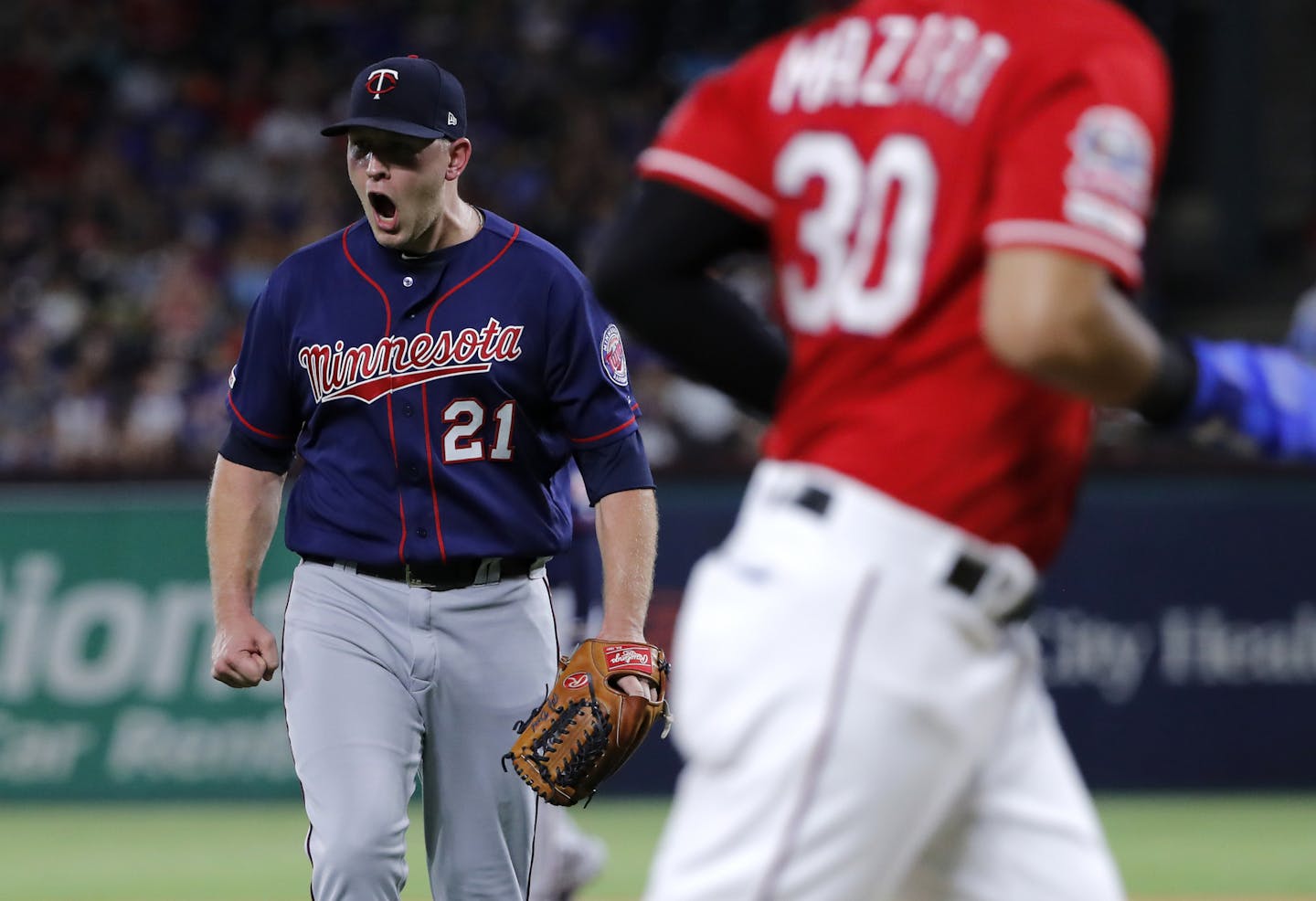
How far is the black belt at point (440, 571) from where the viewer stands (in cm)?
414

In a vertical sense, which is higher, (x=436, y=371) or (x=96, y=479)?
(x=436, y=371)

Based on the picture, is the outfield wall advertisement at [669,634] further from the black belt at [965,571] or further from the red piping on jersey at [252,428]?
the black belt at [965,571]

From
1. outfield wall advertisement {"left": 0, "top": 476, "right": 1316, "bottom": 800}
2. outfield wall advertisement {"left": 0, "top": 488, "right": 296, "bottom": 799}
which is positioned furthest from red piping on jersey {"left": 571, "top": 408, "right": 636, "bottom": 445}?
outfield wall advertisement {"left": 0, "top": 488, "right": 296, "bottom": 799}

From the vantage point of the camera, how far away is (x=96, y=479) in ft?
33.0

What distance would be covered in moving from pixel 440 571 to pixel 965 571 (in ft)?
6.73

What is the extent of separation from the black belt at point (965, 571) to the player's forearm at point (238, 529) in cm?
219

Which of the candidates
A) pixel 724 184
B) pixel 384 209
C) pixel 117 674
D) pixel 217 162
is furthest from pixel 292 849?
pixel 217 162

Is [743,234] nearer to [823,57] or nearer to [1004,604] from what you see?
[823,57]

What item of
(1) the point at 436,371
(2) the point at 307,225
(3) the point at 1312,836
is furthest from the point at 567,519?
A: (2) the point at 307,225

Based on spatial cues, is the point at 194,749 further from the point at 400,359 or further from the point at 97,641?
the point at 400,359

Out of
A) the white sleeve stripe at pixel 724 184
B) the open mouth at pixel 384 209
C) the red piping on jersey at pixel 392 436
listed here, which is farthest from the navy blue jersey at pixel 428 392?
the white sleeve stripe at pixel 724 184

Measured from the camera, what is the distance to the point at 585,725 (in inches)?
158

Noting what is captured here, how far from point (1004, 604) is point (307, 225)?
38.7 ft

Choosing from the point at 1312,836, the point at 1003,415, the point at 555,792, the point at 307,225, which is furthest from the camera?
the point at 307,225
